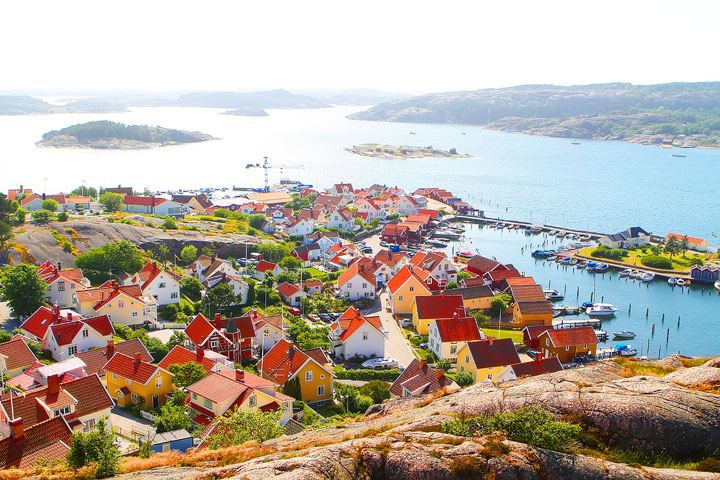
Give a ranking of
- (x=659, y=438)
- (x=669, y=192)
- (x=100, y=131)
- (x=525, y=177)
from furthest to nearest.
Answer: (x=100, y=131)
(x=525, y=177)
(x=669, y=192)
(x=659, y=438)

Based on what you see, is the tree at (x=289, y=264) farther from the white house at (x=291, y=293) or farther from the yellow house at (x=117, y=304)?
the yellow house at (x=117, y=304)

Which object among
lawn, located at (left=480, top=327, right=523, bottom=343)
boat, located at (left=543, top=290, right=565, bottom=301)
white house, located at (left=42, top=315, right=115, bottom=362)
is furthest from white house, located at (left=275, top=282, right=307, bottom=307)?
boat, located at (left=543, top=290, right=565, bottom=301)

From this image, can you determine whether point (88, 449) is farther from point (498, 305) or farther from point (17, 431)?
point (498, 305)

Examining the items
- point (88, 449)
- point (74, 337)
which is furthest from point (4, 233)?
point (88, 449)

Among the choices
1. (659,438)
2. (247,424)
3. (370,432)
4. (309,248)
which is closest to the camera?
(659,438)

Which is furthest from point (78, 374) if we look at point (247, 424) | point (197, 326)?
point (247, 424)

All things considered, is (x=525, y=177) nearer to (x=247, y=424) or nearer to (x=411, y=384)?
(x=411, y=384)

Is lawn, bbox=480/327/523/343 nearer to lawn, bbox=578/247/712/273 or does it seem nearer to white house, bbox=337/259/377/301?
white house, bbox=337/259/377/301
